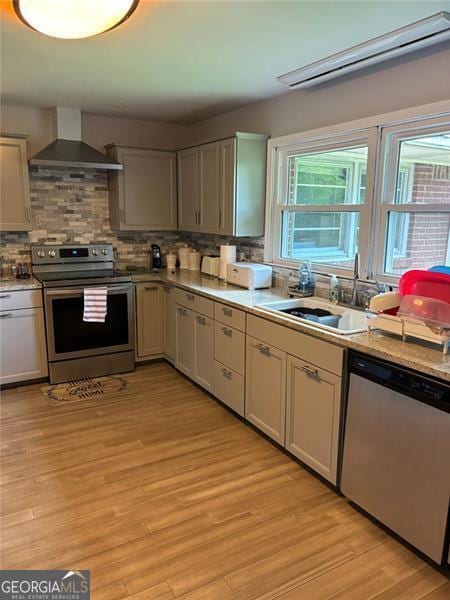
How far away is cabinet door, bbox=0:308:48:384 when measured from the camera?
3.67m

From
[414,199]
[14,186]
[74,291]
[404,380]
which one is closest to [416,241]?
[414,199]

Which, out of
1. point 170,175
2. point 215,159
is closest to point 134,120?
point 170,175

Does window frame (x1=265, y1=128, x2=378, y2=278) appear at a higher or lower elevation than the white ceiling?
lower

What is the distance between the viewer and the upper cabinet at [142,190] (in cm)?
435

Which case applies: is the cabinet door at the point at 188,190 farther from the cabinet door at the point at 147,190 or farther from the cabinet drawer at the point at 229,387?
the cabinet drawer at the point at 229,387

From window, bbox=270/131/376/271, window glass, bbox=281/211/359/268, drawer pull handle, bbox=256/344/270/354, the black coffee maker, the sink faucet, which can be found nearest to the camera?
drawer pull handle, bbox=256/344/270/354

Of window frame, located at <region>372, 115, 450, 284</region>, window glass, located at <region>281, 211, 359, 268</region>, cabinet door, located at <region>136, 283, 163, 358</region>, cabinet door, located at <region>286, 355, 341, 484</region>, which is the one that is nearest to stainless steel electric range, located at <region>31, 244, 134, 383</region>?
cabinet door, located at <region>136, 283, 163, 358</region>

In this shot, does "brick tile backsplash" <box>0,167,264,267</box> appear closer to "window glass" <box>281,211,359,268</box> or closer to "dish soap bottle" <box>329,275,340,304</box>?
"window glass" <box>281,211,359,268</box>

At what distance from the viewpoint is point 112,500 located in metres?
2.37

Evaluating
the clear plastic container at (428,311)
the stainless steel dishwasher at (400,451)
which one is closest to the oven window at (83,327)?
the stainless steel dishwasher at (400,451)

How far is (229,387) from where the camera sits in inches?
130

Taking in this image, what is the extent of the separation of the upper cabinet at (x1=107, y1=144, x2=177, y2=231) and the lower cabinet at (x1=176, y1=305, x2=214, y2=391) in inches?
42.2

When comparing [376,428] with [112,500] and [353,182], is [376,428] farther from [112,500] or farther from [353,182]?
[353,182]

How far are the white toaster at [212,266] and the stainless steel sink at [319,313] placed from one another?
1.15 meters
